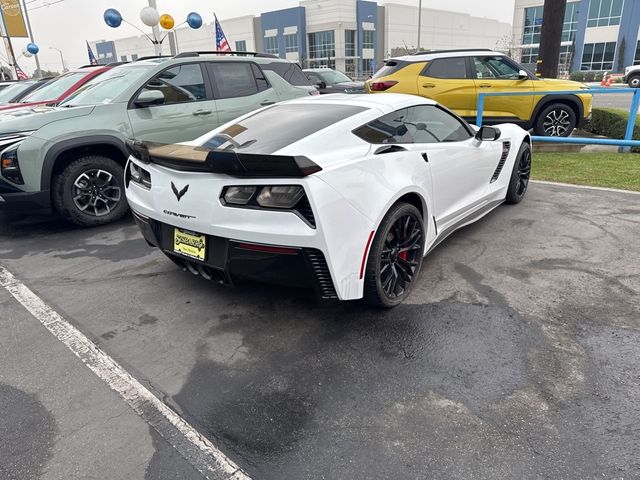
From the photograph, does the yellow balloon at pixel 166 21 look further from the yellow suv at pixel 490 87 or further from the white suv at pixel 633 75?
the white suv at pixel 633 75

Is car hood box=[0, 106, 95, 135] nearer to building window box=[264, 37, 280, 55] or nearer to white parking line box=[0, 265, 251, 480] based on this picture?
white parking line box=[0, 265, 251, 480]

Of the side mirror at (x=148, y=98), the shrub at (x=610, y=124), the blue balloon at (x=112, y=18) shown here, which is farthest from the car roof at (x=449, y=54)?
the blue balloon at (x=112, y=18)

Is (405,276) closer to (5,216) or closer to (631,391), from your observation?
(631,391)

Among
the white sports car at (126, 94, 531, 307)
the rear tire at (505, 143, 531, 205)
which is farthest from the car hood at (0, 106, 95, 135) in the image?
the rear tire at (505, 143, 531, 205)

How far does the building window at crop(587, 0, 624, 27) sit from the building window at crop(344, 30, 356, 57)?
112ft

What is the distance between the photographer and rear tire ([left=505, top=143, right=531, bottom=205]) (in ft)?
17.6

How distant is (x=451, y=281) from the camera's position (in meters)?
3.73

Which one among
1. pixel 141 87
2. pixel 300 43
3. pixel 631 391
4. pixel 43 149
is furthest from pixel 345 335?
pixel 300 43

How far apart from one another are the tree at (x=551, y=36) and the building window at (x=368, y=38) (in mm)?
69367

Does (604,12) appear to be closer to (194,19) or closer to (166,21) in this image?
(194,19)

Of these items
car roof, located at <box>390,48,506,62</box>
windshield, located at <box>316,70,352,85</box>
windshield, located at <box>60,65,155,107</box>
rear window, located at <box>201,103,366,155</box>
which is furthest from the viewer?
windshield, located at <box>316,70,352,85</box>

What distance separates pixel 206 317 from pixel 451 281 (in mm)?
1914

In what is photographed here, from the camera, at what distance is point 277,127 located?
139 inches

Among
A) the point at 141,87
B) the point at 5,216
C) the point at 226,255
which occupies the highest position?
the point at 141,87
